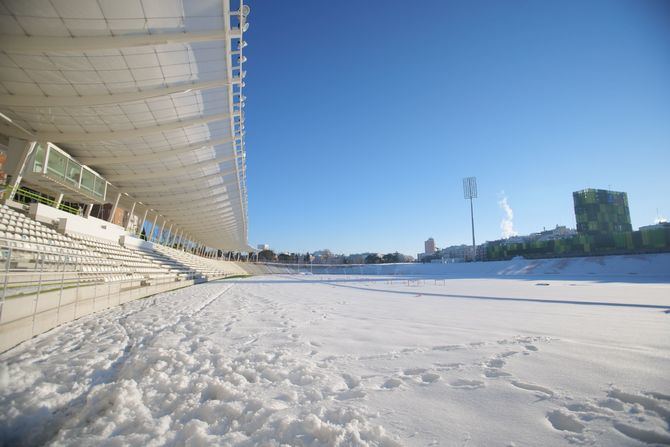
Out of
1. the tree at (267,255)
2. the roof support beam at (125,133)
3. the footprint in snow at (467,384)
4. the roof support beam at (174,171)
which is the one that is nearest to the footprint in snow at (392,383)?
the footprint in snow at (467,384)

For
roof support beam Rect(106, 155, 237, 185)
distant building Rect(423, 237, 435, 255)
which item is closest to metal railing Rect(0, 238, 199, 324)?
roof support beam Rect(106, 155, 237, 185)

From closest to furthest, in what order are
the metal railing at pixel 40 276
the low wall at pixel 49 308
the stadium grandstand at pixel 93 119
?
1. the low wall at pixel 49 308
2. the metal railing at pixel 40 276
3. the stadium grandstand at pixel 93 119

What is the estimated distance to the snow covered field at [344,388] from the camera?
2264 millimetres

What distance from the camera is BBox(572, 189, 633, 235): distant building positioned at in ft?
215

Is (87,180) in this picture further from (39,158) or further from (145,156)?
(145,156)

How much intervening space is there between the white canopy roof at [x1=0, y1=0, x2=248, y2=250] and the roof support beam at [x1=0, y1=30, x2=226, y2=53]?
0.09ft

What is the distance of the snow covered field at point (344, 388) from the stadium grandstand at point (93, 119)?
3.02 meters

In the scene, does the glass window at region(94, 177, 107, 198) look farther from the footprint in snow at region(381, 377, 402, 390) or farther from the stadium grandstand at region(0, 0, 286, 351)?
the footprint in snow at region(381, 377, 402, 390)

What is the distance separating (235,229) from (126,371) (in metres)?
48.2

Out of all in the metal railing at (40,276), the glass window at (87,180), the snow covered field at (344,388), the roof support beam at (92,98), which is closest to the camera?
the snow covered field at (344,388)

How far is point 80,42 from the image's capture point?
29.6 ft

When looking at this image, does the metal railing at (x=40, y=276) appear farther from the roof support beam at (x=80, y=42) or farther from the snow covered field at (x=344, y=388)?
the roof support beam at (x=80, y=42)

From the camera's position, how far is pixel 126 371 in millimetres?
3711

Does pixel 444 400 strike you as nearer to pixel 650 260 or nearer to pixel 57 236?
pixel 57 236
